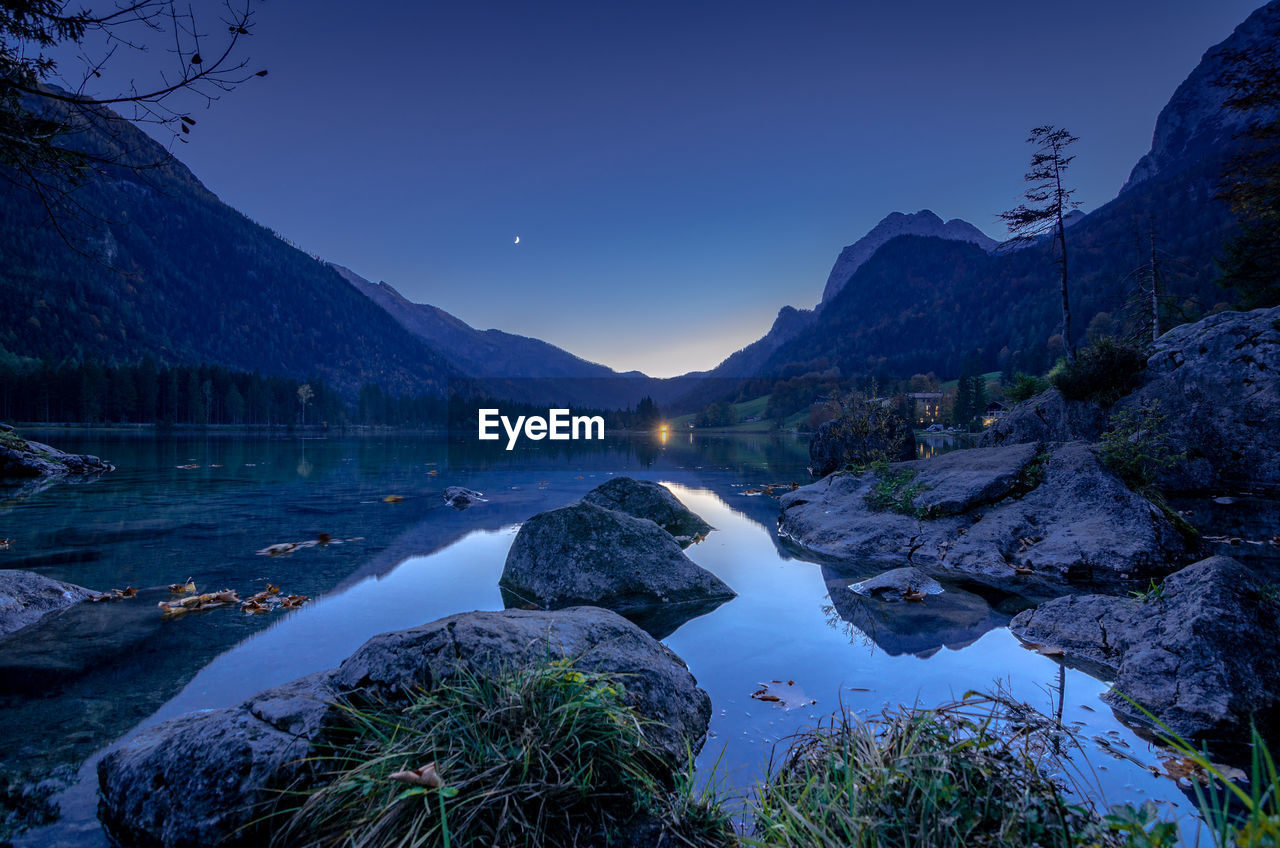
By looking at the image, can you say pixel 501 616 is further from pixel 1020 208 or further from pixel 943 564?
pixel 1020 208

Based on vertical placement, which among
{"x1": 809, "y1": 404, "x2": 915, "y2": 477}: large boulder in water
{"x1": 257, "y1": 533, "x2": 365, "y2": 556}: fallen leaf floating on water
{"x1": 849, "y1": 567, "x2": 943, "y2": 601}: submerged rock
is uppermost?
{"x1": 809, "y1": 404, "x2": 915, "y2": 477}: large boulder in water

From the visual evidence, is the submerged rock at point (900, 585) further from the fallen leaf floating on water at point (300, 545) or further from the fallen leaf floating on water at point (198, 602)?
the fallen leaf floating on water at point (300, 545)

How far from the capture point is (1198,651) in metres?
5.23

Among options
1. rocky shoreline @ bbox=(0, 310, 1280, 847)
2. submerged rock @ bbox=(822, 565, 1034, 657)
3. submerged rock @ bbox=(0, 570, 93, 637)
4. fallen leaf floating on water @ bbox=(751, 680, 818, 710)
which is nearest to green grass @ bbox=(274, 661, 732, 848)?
rocky shoreline @ bbox=(0, 310, 1280, 847)

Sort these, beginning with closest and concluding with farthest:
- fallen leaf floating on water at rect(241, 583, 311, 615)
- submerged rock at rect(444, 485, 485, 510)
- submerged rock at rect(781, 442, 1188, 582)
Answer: fallen leaf floating on water at rect(241, 583, 311, 615) → submerged rock at rect(781, 442, 1188, 582) → submerged rock at rect(444, 485, 485, 510)

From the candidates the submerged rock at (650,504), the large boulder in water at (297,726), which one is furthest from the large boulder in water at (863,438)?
the large boulder in water at (297,726)

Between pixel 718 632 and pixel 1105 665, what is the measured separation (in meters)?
4.26

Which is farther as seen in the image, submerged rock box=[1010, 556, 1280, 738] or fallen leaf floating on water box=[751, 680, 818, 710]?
fallen leaf floating on water box=[751, 680, 818, 710]

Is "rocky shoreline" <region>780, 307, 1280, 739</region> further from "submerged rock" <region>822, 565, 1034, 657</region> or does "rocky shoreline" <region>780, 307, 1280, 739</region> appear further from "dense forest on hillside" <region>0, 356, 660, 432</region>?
"dense forest on hillside" <region>0, 356, 660, 432</region>

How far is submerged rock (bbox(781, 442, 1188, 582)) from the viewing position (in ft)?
32.3

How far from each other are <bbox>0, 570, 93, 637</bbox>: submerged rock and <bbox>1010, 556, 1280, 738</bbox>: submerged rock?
1241 centimetres

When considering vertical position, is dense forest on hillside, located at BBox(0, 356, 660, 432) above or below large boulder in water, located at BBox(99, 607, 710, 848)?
above

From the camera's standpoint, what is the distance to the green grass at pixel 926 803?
8.16 feet

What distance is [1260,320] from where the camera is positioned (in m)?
20.7
